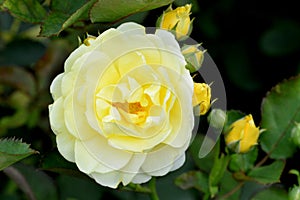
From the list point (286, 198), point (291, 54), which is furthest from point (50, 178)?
point (291, 54)

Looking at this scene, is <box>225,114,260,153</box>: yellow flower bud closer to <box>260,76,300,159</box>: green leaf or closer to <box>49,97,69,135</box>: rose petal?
<box>260,76,300,159</box>: green leaf

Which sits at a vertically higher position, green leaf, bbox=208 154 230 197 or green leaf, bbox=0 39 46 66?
green leaf, bbox=0 39 46 66

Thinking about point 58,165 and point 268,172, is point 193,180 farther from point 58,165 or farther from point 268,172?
point 58,165

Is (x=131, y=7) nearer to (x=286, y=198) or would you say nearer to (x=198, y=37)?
(x=286, y=198)

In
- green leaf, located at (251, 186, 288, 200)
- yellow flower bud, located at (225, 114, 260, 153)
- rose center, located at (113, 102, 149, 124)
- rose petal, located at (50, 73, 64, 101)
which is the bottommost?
green leaf, located at (251, 186, 288, 200)

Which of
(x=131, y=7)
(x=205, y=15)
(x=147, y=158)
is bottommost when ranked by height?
(x=205, y=15)

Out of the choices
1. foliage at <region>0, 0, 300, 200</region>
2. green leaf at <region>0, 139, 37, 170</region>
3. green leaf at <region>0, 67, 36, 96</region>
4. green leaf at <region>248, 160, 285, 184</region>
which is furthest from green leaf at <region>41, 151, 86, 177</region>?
green leaf at <region>0, 67, 36, 96</region>
